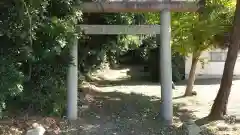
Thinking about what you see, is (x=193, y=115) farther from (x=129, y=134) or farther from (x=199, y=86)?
(x=199, y=86)

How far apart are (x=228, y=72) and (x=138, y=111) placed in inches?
105

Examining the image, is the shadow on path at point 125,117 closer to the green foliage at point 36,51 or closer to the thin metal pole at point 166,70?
the thin metal pole at point 166,70

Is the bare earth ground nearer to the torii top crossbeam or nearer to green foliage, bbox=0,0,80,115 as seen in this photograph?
green foliage, bbox=0,0,80,115

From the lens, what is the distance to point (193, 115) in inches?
474

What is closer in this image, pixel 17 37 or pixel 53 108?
pixel 17 37

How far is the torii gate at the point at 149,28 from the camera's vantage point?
32.6 feet

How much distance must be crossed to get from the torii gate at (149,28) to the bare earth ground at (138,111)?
0.42 meters

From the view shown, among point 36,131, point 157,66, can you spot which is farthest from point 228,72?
point 157,66

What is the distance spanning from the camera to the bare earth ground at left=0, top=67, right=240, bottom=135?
9727 millimetres

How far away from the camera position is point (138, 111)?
11500mm

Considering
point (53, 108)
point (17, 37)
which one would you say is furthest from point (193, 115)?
point (17, 37)

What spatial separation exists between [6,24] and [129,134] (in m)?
3.48

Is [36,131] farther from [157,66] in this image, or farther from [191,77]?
[157,66]

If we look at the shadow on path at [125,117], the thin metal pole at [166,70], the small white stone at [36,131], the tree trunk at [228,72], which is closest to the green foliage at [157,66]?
the shadow on path at [125,117]
